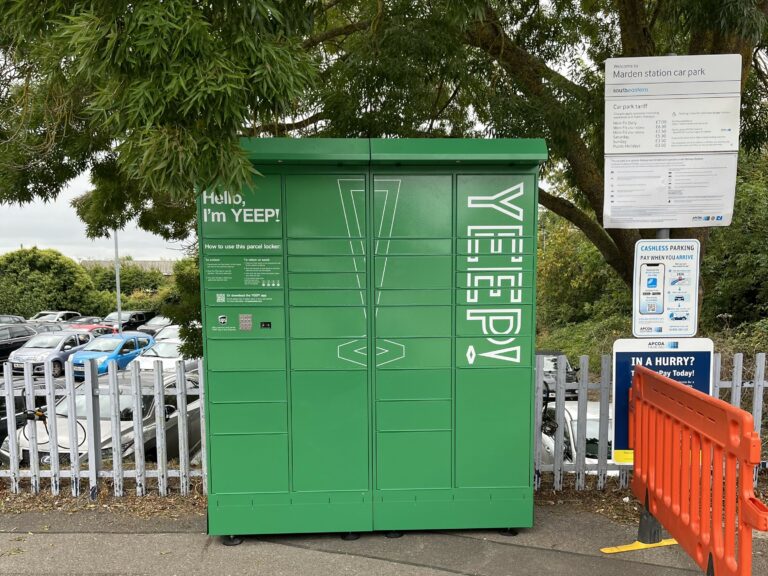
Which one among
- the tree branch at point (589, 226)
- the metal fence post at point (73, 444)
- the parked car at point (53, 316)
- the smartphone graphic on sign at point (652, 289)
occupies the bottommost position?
the parked car at point (53, 316)

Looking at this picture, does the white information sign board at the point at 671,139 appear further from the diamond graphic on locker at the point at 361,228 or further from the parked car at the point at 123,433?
the parked car at the point at 123,433

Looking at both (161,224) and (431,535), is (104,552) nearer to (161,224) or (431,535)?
(431,535)

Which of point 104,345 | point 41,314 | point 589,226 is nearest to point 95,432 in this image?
point 589,226

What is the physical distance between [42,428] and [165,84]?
229 inches

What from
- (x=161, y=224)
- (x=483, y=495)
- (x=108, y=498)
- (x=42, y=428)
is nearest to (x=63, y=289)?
(x=161, y=224)

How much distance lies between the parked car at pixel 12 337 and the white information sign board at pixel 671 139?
22.6 metres

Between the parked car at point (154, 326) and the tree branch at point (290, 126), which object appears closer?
the tree branch at point (290, 126)

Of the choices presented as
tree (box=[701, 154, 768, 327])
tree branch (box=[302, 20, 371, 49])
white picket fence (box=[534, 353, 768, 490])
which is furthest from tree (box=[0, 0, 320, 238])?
tree (box=[701, 154, 768, 327])

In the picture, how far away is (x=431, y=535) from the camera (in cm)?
409

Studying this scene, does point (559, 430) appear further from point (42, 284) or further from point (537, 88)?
point (42, 284)

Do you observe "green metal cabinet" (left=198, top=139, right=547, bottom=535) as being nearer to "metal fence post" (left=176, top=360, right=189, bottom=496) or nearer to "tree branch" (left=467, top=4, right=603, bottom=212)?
"metal fence post" (left=176, top=360, right=189, bottom=496)

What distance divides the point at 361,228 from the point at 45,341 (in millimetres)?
18745

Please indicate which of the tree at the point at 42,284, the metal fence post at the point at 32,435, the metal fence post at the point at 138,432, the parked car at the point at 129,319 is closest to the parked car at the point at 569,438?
the metal fence post at the point at 138,432

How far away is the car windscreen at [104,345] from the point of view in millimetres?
17906
